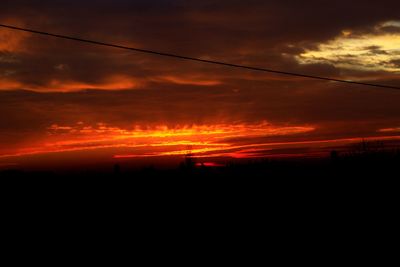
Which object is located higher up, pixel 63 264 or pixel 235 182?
pixel 235 182

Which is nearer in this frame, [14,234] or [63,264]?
[63,264]

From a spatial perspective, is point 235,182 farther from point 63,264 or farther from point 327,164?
point 63,264

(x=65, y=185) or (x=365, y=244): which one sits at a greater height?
(x=65, y=185)

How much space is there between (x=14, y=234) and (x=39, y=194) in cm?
404

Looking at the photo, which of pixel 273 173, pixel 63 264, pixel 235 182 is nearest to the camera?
pixel 63 264

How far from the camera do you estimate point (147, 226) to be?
1119cm

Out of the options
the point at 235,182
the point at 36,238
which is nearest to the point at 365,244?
the point at 235,182

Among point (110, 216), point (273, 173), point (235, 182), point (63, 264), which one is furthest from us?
point (273, 173)

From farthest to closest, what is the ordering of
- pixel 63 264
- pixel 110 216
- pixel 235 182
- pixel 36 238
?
pixel 235 182
pixel 110 216
pixel 36 238
pixel 63 264

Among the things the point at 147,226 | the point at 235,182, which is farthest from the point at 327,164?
the point at 147,226

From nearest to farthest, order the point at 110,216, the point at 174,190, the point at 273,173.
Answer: the point at 110,216 → the point at 174,190 → the point at 273,173

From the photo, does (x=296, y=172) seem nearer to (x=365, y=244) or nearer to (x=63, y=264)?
(x=365, y=244)

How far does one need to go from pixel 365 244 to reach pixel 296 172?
653 cm

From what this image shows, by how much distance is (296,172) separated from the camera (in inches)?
623
